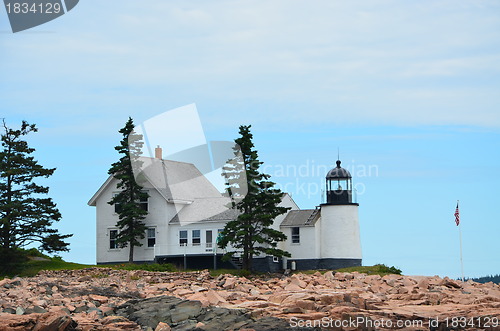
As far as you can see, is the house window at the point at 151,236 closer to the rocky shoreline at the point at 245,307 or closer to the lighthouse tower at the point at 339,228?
the lighthouse tower at the point at 339,228

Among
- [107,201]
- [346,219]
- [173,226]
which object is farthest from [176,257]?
[346,219]

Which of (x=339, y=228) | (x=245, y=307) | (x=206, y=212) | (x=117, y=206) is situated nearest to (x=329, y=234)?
(x=339, y=228)

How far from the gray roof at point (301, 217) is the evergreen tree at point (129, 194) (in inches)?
311

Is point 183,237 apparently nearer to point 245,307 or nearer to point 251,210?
point 251,210

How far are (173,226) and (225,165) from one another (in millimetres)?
5437

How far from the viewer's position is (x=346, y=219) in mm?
42844

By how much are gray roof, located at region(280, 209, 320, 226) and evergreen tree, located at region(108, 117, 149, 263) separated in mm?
7902

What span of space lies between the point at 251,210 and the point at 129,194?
7.38m

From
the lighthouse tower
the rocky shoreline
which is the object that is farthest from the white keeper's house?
the rocky shoreline

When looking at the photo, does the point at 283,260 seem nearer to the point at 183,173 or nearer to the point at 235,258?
the point at 235,258

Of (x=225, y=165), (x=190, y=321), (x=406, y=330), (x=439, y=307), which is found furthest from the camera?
(x=225, y=165)

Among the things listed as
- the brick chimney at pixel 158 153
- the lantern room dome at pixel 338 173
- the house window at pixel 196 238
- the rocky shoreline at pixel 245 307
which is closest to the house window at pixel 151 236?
the house window at pixel 196 238

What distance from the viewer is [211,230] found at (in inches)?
1703

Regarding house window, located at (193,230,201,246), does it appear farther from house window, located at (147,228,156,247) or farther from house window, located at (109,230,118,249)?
house window, located at (109,230,118,249)
